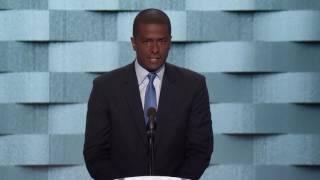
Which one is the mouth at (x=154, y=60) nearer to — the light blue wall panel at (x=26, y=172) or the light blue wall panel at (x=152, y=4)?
the light blue wall panel at (x=152, y=4)

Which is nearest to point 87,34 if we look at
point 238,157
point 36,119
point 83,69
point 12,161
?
point 83,69

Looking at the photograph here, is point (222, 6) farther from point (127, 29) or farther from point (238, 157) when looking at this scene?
point (238, 157)

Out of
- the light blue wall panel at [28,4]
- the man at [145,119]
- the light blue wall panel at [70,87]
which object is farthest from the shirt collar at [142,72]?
the light blue wall panel at [28,4]

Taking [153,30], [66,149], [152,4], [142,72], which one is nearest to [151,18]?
[153,30]

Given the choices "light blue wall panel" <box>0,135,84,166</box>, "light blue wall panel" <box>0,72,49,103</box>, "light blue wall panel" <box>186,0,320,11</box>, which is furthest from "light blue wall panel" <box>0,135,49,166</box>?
"light blue wall panel" <box>186,0,320,11</box>

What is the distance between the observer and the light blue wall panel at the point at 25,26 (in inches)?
75.1

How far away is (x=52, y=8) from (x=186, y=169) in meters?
0.72

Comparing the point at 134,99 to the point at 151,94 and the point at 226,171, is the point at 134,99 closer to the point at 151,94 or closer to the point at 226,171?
the point at 151,94

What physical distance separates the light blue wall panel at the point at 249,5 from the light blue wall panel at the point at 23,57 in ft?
1.53

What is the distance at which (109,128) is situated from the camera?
1512 millimetres

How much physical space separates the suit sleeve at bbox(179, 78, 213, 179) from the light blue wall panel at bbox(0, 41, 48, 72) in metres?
0.60

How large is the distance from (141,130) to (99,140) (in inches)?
4.0

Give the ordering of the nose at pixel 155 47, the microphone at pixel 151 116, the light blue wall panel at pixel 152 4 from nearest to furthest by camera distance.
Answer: the microphone at pixel 151 116 → the nose at pixel 155 47 → the light blue wall panel at pixel 152 4

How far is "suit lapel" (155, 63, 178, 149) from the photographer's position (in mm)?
1498
